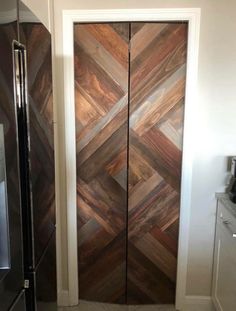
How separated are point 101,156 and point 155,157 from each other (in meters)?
0.42

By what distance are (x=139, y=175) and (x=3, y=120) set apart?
57.7 inches

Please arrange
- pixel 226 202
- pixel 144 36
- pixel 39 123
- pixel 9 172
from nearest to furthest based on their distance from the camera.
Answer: pixel 9 172 → pixel 39 123 → pixel 226 202 → pixel 144 36

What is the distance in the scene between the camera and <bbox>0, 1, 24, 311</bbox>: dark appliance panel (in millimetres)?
886

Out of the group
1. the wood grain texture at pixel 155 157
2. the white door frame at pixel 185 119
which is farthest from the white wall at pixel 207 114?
the wood grain texture at pixel 155 157

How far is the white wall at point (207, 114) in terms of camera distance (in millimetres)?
1986

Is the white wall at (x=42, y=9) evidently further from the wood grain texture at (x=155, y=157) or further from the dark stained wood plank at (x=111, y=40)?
the wood grain texture at (x=155, y=157)

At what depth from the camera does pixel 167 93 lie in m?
2.14

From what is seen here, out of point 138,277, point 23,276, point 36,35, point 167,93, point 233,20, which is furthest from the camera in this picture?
point 138,277

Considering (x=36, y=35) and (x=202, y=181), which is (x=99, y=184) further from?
(x=36, y=35)

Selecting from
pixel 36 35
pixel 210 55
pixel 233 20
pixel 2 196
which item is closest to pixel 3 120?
pixel 2 196

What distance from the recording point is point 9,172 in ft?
3.07

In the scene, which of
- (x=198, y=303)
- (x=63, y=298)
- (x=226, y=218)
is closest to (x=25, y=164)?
(x=226, y=218)

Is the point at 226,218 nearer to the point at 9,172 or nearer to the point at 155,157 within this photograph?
the point at 155,157

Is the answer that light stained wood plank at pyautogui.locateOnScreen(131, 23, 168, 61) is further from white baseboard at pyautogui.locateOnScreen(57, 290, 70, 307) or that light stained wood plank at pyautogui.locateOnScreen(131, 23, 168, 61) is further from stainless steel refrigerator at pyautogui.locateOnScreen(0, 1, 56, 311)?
white baseboard at pyautogui.locateOnScreen(57, 290, 70, 307)
